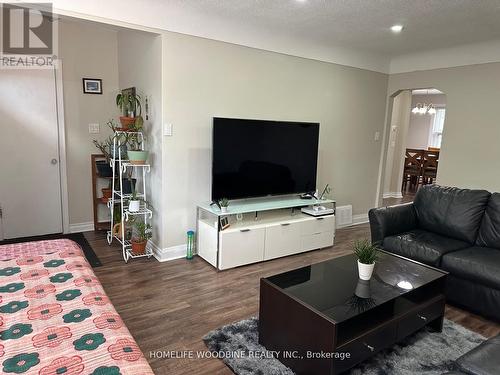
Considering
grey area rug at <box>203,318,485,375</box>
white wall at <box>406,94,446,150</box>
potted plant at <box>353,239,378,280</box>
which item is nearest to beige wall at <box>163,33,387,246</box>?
grey area rug at <box>203,318,485,375</box>

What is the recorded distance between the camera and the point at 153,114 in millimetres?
3551

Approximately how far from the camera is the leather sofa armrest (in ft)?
10.8

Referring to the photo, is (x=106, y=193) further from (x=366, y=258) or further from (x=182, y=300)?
(x=366, y=258)

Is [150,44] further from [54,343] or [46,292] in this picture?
[54,343]

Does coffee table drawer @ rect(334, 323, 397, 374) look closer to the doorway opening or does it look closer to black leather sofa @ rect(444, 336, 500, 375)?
black leather sofa @ rect(444, 336, 500, 375)

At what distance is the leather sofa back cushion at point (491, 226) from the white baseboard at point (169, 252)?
2831 mm

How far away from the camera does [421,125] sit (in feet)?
33.9

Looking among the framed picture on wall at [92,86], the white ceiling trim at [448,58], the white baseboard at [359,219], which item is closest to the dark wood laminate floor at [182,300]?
the white baseboard at [359,219]

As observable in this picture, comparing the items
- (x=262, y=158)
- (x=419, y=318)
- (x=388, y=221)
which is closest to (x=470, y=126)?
(x=388, y=221)

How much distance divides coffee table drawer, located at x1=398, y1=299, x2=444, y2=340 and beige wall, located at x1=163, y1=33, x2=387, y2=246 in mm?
2289

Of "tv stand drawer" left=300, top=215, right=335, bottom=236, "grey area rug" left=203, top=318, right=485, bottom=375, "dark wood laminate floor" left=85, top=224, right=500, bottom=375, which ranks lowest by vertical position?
"dark wood laminate floor" left=85, top=224, right=500, bottom=375

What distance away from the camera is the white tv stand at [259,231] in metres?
3.44

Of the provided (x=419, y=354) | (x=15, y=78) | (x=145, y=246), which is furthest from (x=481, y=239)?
(x=15, y=78)

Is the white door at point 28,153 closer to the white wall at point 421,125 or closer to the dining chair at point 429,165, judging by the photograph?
the dining chair at point 429,165
